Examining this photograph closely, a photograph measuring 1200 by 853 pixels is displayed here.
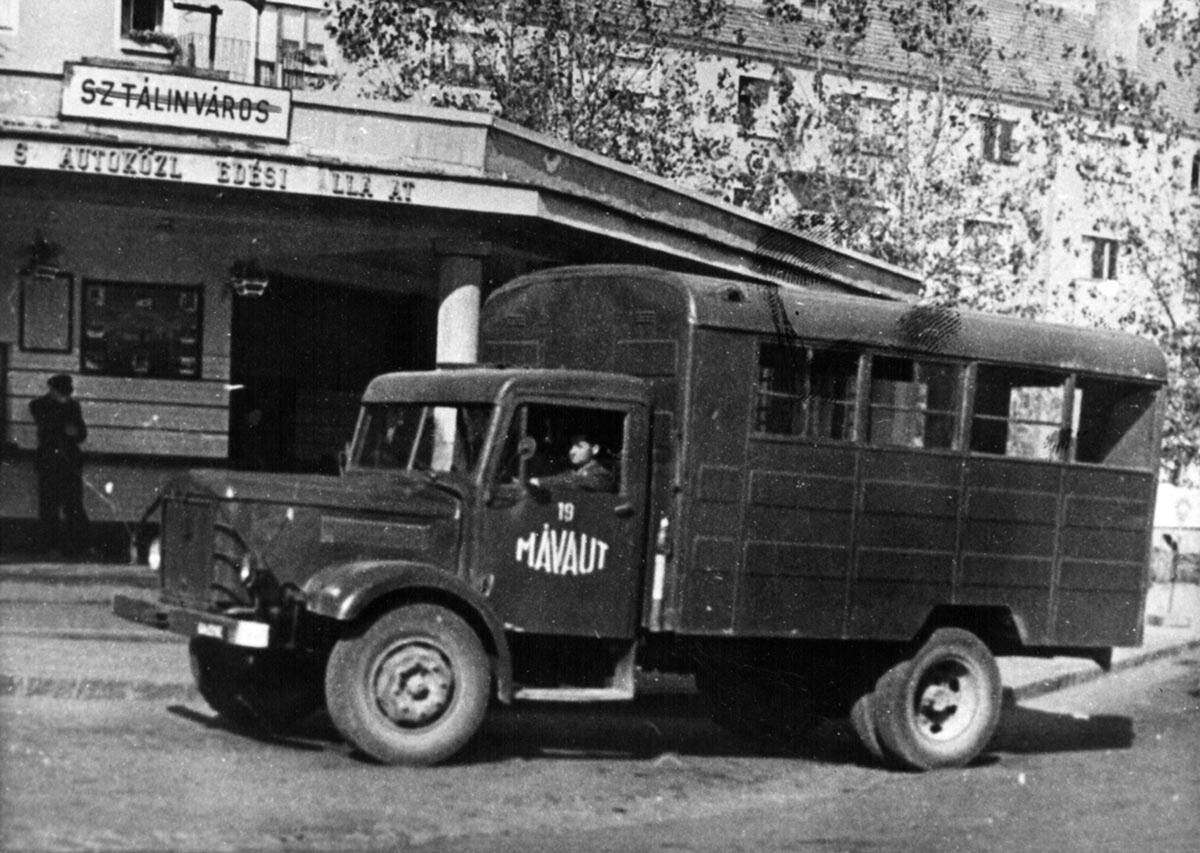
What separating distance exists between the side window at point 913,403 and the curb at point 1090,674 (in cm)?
333

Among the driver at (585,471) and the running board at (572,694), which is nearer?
the running board at (572,694)

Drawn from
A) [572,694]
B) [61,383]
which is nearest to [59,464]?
[61,383]

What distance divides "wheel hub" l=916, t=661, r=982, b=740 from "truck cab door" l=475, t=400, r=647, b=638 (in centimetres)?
221

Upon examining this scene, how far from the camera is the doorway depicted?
2012 cm

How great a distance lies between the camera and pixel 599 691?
9906 mm

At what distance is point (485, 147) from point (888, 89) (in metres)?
15.4

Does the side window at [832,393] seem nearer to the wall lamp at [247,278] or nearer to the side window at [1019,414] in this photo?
the side window at [1019,414]

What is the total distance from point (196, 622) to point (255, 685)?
1177 mm

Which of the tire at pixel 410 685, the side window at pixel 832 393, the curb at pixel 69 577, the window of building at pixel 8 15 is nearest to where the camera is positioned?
the tire at pixel 410 685

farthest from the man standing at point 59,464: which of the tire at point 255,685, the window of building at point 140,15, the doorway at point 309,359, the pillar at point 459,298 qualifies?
the window of building at point 140,15

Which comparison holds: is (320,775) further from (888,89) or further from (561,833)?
(888,89)

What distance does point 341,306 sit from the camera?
70.0ft

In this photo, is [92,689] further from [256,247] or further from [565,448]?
[256,247]

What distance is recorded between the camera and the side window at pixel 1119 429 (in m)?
11.8
